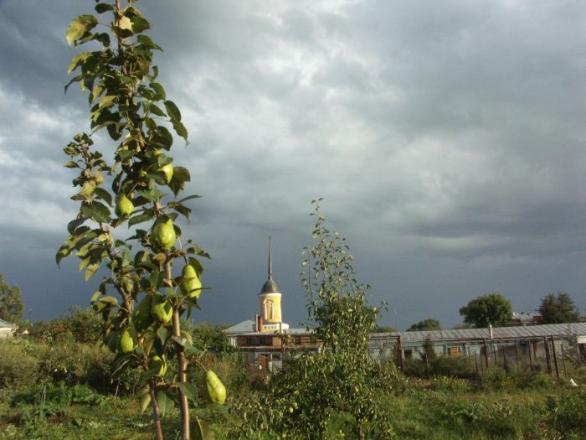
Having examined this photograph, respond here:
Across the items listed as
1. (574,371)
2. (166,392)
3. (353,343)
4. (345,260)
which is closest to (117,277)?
(166,392)

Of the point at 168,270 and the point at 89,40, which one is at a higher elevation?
the point at 89,40

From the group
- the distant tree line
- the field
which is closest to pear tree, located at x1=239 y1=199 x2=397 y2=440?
the field

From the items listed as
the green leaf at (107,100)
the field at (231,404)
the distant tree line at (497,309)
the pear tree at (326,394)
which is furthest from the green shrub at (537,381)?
the distant tree line at (497,309)

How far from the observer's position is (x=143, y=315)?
51.9 inches

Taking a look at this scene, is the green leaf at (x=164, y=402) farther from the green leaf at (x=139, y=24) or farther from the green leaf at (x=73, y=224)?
the green leaf at (x=139, y=24)

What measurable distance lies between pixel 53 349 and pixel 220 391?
13291mm

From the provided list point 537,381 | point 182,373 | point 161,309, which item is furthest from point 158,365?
point 537,381

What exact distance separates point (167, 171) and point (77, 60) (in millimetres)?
445

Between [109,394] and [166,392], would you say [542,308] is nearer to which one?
[109,394]

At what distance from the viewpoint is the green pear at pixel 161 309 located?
130 cm

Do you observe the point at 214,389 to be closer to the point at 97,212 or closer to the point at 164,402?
the point at 164,402

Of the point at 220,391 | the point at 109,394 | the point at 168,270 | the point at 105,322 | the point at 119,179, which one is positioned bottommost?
the point at 109,394

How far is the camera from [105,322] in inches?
64.8

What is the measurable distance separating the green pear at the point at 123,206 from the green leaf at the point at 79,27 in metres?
0.51
